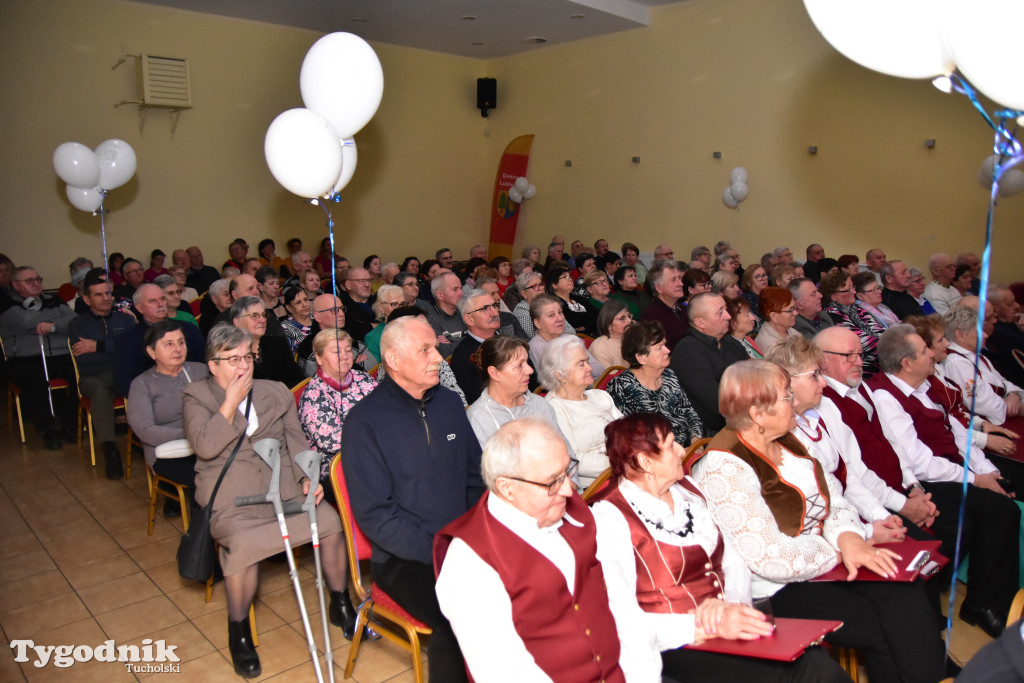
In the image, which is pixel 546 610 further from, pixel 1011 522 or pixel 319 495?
pixel 1011 522

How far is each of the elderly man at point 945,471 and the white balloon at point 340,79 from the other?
2670mm

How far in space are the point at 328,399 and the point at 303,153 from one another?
1.16m

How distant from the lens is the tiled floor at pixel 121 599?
2.63 metres

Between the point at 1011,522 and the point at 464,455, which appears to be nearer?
the point at 464,455

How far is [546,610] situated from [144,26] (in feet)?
29.6

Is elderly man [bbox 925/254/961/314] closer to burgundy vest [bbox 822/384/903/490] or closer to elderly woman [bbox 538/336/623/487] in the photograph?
burgundy vest [bbox 822/384/903/490]

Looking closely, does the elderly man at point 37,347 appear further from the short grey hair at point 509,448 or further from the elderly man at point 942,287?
the elderly man at point 942,287

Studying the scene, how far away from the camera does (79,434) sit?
5.02 meters

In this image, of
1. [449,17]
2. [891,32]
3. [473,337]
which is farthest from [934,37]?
[449,17]

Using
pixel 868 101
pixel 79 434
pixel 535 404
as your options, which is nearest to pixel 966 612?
pixel 535 404

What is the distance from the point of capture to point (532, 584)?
1712 millimetres

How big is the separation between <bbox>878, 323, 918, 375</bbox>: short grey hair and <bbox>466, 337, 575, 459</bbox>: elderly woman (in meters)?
1.53

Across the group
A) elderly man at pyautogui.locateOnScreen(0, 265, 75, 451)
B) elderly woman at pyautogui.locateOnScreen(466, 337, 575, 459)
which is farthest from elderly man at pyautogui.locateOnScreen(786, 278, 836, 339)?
elderly man at pyautogui.locateOnScreen(0, 265, 75, 451)

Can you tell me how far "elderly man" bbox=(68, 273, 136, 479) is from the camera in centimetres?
454
